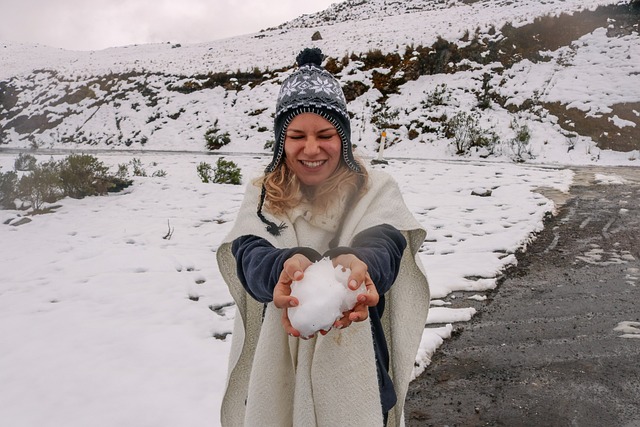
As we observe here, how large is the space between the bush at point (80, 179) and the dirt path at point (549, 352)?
24.5ft

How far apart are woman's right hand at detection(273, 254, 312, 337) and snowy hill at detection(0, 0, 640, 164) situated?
551 inches

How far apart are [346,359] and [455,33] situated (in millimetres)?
24224

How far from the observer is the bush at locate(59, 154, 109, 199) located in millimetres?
8109

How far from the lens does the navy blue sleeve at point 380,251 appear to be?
1164 millimetres

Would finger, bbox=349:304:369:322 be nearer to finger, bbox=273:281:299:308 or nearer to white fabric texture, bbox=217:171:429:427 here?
finger, bbox=273:281:299:308

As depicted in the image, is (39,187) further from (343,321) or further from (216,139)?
(216,139)

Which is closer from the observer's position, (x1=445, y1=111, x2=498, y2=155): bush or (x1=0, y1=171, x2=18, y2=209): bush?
(x1=0, y1=171, x2=18, y2=209): bush

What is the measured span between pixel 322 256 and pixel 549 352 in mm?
2733

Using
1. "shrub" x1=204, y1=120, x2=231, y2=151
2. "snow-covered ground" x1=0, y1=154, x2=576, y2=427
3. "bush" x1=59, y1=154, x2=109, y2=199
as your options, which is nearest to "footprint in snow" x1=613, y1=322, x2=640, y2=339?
"snow-covered ground" x1=0, y1=154, x2=576, y2=427

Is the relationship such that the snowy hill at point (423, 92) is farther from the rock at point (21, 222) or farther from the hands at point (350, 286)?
the hands at point (350, 286)

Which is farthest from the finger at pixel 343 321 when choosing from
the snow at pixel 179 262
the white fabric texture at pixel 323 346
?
the snow at pixel 179 262

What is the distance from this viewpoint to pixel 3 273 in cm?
466

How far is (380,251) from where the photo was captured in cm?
124

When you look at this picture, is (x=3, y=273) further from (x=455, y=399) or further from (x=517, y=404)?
(x=517, y=404)
